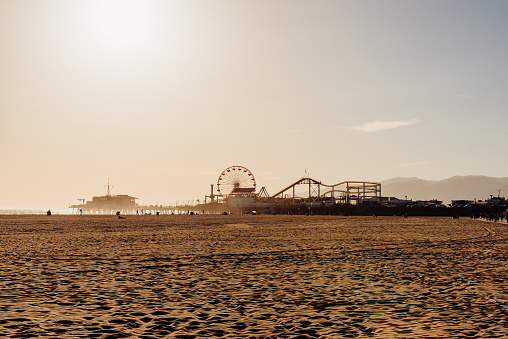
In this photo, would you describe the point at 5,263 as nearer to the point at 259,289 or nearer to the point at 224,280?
the point at 224,280

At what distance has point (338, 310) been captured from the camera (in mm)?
9453

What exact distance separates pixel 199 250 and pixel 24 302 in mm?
12460

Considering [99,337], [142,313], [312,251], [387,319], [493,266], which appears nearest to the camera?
[99,337]

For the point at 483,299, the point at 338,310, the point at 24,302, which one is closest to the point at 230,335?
the point at 338,310

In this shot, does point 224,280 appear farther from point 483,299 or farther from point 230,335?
point 483,299

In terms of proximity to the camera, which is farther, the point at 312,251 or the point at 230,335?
the point at 312,251

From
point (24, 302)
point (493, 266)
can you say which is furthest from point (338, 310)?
point (493, 266)

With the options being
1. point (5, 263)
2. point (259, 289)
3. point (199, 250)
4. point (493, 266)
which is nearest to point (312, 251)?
point (199, 250)

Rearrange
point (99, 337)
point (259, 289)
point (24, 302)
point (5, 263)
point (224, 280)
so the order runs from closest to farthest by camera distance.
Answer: point (99, 337)
point (24, 302)
point (259, 289)
point (224, 280)
point (5, 263)

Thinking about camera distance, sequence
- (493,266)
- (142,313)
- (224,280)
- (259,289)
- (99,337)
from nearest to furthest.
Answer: (99,337), (142,313), (259,289), (224,280), (493,266)

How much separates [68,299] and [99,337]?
3.73 meters

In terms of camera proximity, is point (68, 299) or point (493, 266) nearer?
point (68, 299)

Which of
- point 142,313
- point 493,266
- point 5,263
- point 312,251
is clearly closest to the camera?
point 142,313

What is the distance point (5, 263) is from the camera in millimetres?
17266
